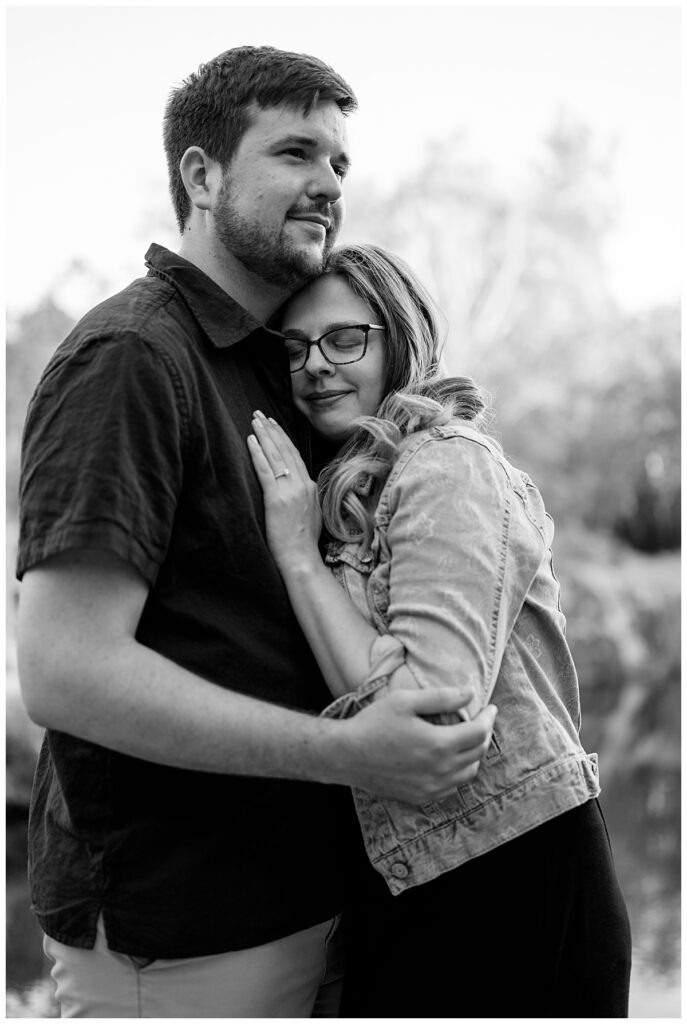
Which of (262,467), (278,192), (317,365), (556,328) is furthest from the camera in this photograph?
(556,328)

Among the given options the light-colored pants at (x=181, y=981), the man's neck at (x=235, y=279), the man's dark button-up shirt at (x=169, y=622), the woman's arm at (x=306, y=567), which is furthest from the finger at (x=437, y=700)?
the man's neck at (x=235, y=279)

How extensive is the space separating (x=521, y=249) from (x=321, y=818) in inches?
824

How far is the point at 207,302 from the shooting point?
1.98 m

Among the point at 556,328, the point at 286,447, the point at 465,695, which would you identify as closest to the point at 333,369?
the point at 286,447

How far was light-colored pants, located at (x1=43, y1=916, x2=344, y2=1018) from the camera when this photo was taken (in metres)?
1.79

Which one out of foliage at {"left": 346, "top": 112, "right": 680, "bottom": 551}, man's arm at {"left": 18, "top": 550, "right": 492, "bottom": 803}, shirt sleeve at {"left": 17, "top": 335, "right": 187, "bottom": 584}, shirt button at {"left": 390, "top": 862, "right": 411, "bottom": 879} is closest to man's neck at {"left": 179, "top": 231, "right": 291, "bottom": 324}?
shirt sleeve at {"left": 17, "top": 335, "right": 187, "bottom": 584}

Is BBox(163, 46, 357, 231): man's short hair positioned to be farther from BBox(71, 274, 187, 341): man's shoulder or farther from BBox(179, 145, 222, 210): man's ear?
BBox(71, 274, 187, 341): man's shoulder

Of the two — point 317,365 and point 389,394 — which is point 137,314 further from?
point 389,394

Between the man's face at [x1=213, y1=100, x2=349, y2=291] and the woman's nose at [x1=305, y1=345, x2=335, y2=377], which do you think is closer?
the man's face at [x1=213, y1=100, x2=349, y2=291]

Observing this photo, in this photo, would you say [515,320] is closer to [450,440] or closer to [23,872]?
[23,872]

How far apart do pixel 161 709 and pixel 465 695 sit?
0.46 meters

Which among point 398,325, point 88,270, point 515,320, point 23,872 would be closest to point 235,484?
point 398,325

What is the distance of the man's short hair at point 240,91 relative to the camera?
2.07 metres

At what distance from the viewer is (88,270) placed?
1232cm
